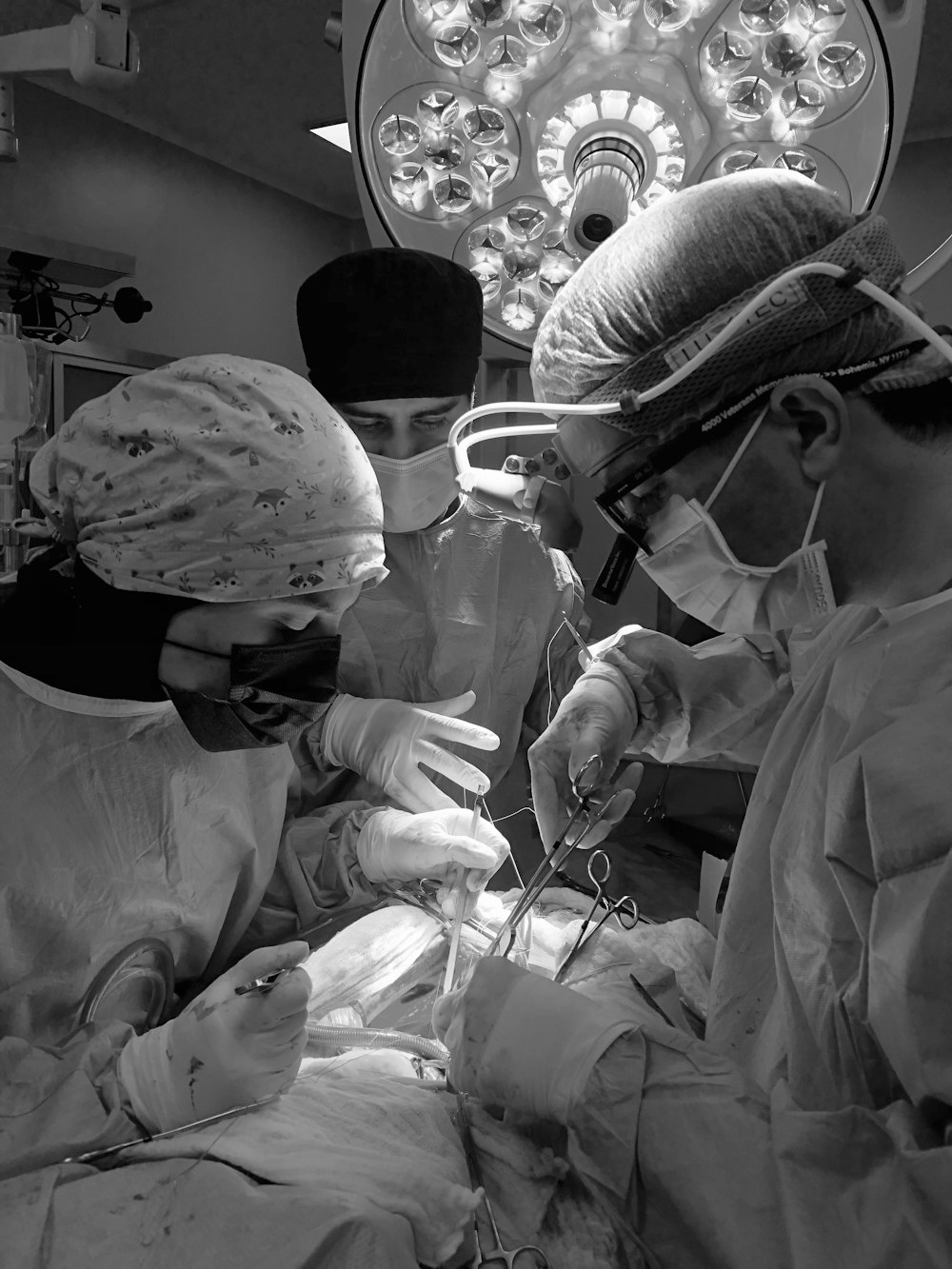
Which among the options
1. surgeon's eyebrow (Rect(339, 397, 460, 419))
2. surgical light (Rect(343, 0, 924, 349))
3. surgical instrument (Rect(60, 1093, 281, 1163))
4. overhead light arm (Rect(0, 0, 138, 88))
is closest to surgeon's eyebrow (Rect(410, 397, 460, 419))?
surgeon's eyebrow (Rect(339, 397, 460, 419))

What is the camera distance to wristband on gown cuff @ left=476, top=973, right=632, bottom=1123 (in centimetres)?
99

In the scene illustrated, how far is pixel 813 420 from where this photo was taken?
1082 mm

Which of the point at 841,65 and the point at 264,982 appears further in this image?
the point at 841,65

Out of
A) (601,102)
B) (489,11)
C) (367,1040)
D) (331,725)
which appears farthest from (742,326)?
(331,725)

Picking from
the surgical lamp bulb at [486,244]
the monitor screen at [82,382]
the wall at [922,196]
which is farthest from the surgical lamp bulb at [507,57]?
the wall at [922,196]

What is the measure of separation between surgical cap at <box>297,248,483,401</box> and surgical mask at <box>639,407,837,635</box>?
103 cm

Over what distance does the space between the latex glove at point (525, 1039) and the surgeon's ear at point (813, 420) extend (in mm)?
688

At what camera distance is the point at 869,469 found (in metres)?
1.08

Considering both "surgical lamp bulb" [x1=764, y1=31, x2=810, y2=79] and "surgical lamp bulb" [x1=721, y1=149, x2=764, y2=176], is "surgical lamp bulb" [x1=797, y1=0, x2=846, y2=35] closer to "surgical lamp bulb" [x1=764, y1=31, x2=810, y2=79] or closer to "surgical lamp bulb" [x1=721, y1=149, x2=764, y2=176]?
"surgical lamp bulb" [x1=764, y1=31, x2=810, y2=79]

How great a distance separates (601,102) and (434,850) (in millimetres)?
1286

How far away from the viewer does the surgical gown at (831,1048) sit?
82 cm

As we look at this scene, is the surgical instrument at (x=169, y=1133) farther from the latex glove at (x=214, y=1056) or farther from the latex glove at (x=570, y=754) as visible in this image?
the latex glove at (x=570, y=754)

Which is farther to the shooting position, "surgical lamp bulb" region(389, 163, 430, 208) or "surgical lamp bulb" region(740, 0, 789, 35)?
"surgical lamp bulb" region(389, 163, 430, 208)

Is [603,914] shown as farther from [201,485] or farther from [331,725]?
[201,485]
